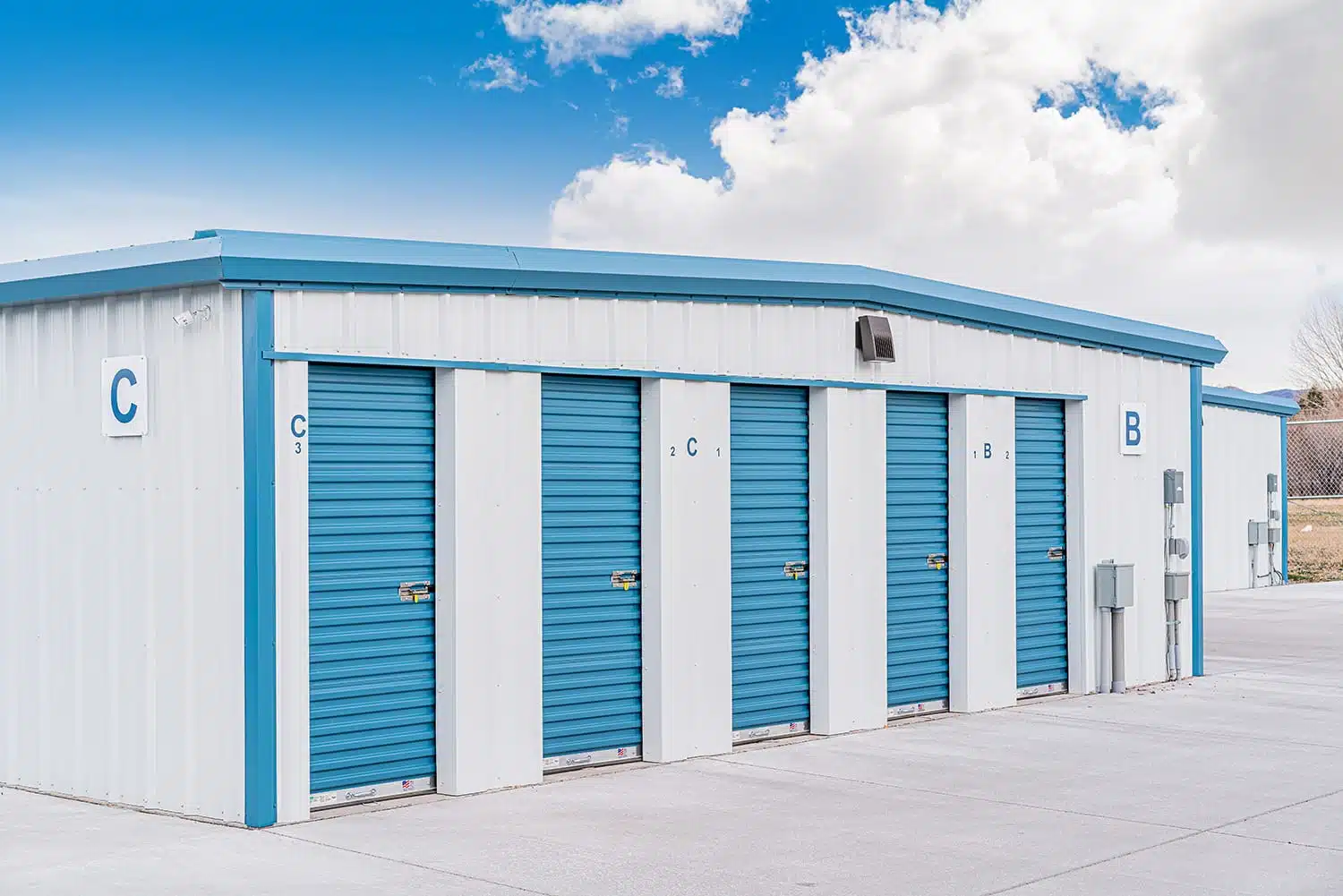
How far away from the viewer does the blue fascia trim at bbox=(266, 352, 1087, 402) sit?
378 inches

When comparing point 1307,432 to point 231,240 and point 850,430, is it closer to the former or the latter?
point 850,430

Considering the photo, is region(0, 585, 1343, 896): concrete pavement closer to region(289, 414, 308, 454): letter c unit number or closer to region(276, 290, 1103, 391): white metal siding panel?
region(289, 414, 308, 454): letter c unit number

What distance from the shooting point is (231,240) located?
911cm

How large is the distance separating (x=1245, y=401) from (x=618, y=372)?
20.1 m

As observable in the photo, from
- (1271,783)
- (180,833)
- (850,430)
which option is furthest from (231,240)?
(1271,783)

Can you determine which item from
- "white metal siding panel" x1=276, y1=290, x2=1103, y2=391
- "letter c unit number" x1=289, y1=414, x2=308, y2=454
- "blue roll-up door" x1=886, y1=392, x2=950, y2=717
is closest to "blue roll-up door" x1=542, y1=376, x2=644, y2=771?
"white metal siding panel" x1=276, y1=290, x2=1103, y2=391

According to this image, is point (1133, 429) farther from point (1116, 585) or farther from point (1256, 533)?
point (1256, 533)

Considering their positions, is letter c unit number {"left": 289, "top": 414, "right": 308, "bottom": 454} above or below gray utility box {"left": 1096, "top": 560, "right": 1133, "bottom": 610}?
above

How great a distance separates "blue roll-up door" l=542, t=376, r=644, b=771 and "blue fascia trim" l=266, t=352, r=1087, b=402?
5.8 inches

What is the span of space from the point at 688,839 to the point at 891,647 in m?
4.80

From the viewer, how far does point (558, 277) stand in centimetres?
1066

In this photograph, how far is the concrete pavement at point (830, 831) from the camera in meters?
7.96

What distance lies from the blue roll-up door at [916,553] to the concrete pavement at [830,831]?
2.49 ft

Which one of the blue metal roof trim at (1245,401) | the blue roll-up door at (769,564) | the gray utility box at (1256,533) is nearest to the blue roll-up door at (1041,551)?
the blue roll-up door at (769,564)
